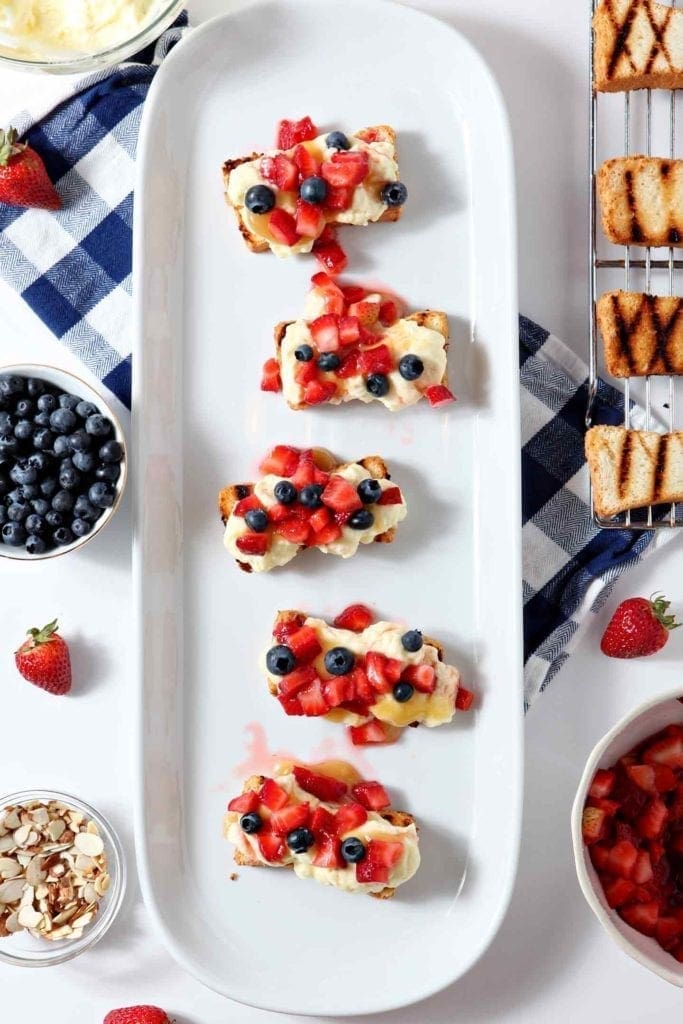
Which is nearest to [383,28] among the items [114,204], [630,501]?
[114,204]

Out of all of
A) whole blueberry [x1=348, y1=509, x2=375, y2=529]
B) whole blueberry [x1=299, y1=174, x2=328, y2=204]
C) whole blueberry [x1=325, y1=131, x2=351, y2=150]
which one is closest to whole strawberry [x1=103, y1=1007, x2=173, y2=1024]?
whole blueberry [x1=348, y1=509, x2=375, y2=529]

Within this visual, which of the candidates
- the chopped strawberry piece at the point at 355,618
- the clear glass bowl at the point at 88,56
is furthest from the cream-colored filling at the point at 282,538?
the clear glass bowl at the point at 88,56

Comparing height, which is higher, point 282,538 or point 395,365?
point 395,365

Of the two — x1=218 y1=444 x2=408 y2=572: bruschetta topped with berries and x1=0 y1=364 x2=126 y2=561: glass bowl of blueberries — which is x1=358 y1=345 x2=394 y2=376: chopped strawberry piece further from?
x1=0 y1=364 x2=126 y2=561: glass bowl of blueberries

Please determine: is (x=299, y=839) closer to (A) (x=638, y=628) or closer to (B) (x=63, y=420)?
(A) (x=638, y=628)

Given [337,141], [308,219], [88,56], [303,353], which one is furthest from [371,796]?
[88,56]

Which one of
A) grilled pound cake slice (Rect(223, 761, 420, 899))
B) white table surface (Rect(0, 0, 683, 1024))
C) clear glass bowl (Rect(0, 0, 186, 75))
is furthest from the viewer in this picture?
white table surface (Rect(0, 0, 683, 1024))

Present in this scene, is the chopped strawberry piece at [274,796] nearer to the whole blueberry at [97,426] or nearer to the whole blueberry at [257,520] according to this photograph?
the whole blueberry at [257,520]
